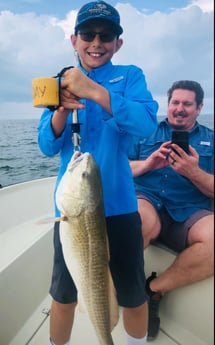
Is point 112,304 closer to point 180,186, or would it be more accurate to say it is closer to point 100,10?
point 180,186

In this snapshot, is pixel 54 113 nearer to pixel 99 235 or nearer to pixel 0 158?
pixel 99 235

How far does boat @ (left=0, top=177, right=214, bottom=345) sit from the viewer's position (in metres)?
1.01

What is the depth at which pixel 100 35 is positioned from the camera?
1.08 metres

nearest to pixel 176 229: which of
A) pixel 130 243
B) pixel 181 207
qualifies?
pixel 181 207

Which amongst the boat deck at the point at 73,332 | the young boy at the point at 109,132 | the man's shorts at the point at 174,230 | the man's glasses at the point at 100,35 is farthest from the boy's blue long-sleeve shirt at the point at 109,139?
the boat deck at the point at 73,332

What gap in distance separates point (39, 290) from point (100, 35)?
165 centimetres

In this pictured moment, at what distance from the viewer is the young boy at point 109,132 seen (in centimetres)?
100

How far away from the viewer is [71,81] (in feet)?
3.15

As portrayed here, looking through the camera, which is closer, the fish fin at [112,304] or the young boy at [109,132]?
the young boy at [109,132]

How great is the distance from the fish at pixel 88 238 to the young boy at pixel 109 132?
147 millimetres

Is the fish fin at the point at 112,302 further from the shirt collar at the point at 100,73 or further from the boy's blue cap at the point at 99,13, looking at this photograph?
the boy's blue cap at the point at 99,13

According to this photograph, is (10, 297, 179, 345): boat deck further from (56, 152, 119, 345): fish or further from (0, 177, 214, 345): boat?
(56, 152, 119, 345): fish

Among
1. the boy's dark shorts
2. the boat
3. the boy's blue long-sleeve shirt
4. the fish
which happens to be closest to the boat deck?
the boat

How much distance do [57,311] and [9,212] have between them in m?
1.42
